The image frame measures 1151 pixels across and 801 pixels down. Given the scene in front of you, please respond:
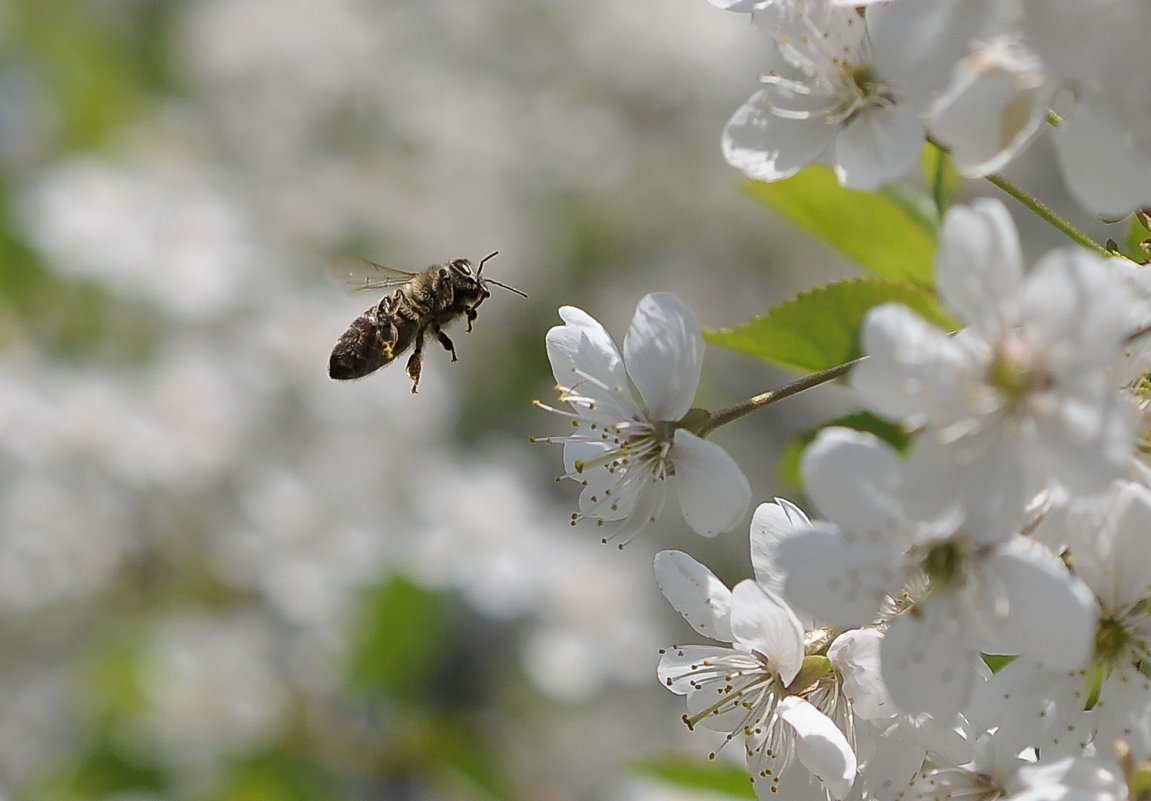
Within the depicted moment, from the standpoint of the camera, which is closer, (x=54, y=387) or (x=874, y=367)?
(x=874, y=367)

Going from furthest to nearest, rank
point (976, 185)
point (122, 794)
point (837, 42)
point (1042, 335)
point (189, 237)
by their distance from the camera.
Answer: point (976, 185)
point (189, 237)
point (122, 794)
point (837, 42)
point (1042, 335)

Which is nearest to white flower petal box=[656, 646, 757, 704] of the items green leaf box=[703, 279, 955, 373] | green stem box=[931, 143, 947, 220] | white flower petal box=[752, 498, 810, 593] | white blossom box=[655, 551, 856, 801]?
white blossom box=[655, 551, 856, 801]

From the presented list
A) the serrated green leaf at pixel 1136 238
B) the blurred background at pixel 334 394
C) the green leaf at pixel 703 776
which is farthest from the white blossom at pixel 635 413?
the blurred background at pixel 334 394

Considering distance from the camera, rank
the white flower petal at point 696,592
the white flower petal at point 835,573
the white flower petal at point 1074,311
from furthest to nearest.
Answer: the white flower petal at point 696,592, the white flower petal at point 835,573, the white flower petal at point 1074,311

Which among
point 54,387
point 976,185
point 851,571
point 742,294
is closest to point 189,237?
point 54,387

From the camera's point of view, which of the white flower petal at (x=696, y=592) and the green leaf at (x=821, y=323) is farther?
the green leaf at (x=821, y=323)

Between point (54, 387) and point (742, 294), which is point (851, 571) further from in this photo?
point (742, 294)

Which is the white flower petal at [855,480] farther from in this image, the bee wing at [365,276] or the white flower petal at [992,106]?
the bee wing at [365,276]
